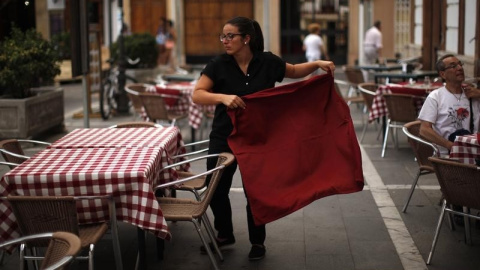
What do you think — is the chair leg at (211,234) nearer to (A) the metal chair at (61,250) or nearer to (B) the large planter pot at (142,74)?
(A) the metal chair at (61,250)

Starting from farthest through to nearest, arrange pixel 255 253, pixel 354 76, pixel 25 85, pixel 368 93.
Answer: pixel 354 76 < pixel 25 85 < pixel 368 93 < pixel 255 253

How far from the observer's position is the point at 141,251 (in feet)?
20.6

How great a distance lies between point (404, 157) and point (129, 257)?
541 cm

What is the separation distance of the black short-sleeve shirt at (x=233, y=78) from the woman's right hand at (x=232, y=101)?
264 millimetres

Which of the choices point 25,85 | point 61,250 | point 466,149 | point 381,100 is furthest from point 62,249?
point 25,85

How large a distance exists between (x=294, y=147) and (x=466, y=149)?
134cm

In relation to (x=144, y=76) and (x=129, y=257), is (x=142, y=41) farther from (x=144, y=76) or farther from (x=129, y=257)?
(x=129, y=257)

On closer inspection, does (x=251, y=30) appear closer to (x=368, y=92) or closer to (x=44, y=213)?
(x=44, y=213)

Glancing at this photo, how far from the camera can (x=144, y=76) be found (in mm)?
21156

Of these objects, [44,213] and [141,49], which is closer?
[44,213]

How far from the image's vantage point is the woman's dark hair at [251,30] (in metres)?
6.62

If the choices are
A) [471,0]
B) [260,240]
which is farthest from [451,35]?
[260,240]

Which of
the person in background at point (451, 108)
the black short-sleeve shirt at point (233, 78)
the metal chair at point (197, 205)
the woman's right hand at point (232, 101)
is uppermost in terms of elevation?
the black short-sleeve shirt at point (233, 78)

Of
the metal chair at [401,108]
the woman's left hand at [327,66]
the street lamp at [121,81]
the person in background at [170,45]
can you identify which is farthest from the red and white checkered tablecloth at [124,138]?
the person in background at [170,45]
